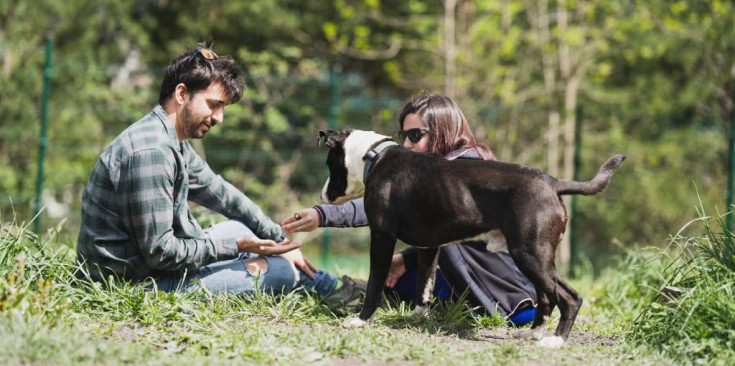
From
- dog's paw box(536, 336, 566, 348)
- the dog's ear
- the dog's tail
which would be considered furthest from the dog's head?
dog's paw box(536, 336, 566, 348)

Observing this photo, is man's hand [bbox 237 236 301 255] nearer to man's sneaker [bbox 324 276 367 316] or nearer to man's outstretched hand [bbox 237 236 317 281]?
man's outstretched hand [bbox 237 236 317 281]

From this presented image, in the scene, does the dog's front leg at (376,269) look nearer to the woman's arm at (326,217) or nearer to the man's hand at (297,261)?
the woman's arm at (326,217)

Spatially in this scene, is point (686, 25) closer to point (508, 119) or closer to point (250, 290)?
point (508, 119)

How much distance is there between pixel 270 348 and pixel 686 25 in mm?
9445

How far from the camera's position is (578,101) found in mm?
13328

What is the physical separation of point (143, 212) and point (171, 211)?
6.0 inches

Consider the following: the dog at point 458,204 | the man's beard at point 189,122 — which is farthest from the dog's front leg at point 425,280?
the man's beard at point 189,122

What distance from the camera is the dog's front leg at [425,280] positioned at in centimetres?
432

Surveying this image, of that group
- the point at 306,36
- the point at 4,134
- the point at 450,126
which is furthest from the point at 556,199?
the point at 306,36

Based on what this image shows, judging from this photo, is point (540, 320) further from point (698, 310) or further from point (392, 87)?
point (392, 87)

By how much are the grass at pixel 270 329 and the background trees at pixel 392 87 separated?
434 cm

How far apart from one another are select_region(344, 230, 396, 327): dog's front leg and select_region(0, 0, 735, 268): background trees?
193 inches

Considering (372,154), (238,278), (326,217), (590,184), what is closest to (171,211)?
A: (238,278)

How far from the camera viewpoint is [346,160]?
4.22 meters
